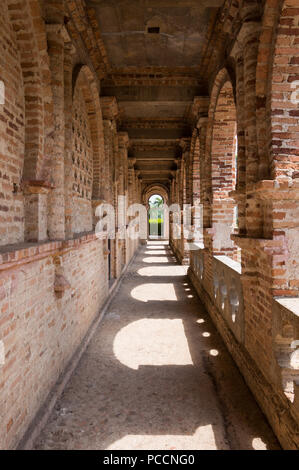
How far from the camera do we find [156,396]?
3.89 m

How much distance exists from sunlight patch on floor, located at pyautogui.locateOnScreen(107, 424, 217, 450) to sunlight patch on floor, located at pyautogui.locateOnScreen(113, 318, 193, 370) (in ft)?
5.10

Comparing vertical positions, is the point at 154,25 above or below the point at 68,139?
above

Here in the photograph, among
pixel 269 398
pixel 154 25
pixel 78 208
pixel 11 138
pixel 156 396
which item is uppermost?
pixel 154 25

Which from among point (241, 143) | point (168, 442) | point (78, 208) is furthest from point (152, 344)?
point (241, 143)

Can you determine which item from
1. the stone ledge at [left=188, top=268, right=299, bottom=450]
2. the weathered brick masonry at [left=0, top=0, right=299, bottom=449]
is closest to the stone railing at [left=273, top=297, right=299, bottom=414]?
the weathered brick masonry at [left=0, top=0, right=299, bottom=449]

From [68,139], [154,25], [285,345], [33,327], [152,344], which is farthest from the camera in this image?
[154,25]

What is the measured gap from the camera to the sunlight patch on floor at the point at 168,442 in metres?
2.97

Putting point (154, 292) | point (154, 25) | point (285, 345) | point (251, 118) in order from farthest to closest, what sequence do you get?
point (154, 292), point (154, 25), point (251, 118), point (285, 345)

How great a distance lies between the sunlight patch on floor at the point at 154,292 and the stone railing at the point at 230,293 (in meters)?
2.19

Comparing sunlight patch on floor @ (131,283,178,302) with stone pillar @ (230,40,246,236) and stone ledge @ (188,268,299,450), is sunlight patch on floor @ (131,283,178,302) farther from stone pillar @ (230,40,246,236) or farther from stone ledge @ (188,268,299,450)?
stone pillar @ (230,40,246,236)

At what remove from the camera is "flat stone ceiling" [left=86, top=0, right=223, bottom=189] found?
5613 millimetres

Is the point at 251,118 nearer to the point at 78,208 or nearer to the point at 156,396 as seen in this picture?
the point at 78,208

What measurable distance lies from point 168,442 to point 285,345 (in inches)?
59.3
